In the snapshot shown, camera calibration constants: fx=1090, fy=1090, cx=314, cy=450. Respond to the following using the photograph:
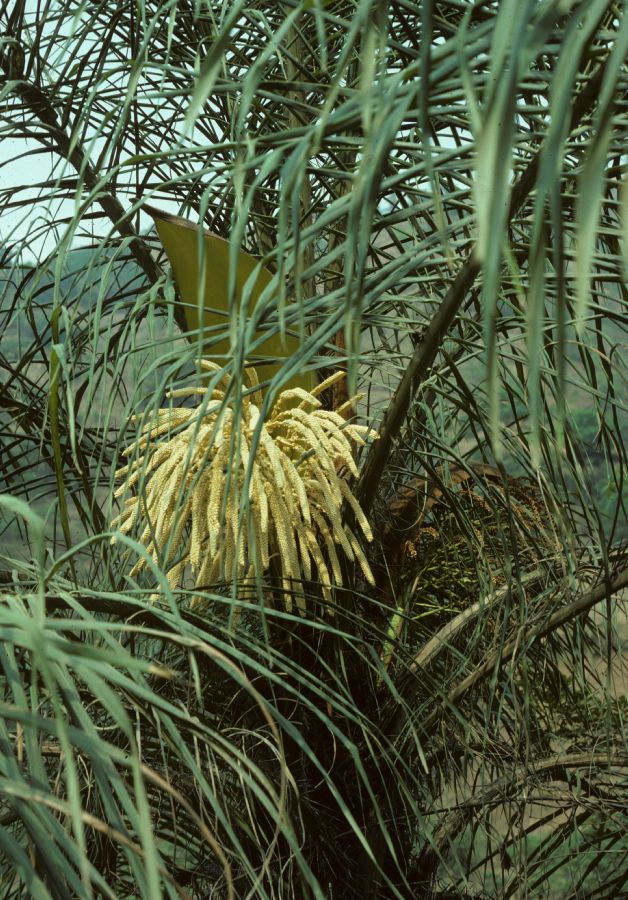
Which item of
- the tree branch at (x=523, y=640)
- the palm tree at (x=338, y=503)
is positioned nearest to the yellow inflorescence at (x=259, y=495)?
the palm tree at (x=338, y=503)

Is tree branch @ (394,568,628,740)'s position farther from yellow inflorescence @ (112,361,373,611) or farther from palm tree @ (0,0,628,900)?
yellow inflorescence @ (112,361,373,611)

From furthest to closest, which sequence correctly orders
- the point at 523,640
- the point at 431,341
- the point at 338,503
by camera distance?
1. the point at 523,640
2. the point at 338,503
3. the point at 431,341

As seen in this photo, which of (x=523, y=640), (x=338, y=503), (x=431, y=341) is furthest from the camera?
(x=523, y=640)

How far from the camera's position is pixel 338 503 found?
30.4 inches

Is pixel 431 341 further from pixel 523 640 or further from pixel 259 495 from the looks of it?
pixel 523 640

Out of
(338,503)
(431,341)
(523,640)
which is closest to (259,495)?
(338,503)

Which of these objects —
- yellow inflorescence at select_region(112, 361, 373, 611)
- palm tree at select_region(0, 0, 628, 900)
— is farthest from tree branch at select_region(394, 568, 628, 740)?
yellow inflorescence at select_region(112, 361, 373, 611)

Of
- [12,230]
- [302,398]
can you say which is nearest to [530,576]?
[302,398]

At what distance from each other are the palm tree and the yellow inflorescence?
0.05 feet

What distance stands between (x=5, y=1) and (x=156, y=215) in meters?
0.48

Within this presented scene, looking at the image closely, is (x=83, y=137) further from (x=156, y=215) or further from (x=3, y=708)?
(x=3, y=708)

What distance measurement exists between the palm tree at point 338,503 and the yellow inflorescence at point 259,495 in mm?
15

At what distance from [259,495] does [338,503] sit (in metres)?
0.06

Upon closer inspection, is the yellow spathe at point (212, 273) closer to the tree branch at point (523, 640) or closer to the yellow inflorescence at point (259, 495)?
the yellow inflorescence at point (259, 495)
